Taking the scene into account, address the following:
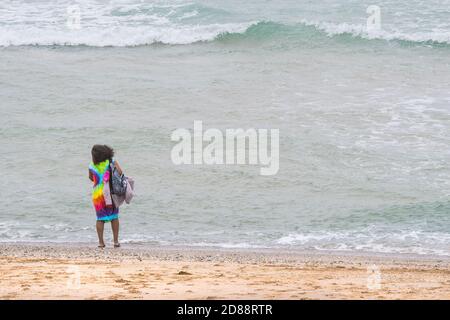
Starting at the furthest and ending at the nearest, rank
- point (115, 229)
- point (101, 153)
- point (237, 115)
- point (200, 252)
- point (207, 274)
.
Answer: point (237, 115)
point (200, 252)
point (115, 229)
point (101, 153)
point (207, 274)

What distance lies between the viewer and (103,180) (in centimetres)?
981

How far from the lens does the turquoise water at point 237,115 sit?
38.3 ft

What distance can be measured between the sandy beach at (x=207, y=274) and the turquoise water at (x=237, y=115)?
745 millimetres

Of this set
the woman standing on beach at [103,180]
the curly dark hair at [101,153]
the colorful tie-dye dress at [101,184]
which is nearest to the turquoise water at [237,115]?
the woman standing on beach at [103,180]

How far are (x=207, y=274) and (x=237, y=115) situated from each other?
26.4 ft

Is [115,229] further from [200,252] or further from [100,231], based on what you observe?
[200,252]

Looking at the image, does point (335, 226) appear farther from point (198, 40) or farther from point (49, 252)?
point (198, 40)

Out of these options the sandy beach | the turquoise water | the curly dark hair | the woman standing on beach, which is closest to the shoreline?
the sandy beach

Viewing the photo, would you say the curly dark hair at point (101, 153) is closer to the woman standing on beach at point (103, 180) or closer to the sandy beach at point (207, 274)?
A: the woman standing on beach at point (103, 180)

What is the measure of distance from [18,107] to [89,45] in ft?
20.9

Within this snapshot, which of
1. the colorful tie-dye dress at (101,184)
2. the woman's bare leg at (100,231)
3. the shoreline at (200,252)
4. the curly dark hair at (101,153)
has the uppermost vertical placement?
the curly dark hair at (101,153)

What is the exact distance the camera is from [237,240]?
11.1 m

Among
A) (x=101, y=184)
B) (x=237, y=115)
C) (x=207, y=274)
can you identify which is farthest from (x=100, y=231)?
(x=237, y=115)

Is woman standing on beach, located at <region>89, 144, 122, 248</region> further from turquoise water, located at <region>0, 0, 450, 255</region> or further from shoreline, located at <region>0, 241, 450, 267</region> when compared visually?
turquoise water, located at <region>0, 0, 450, 255</region>
